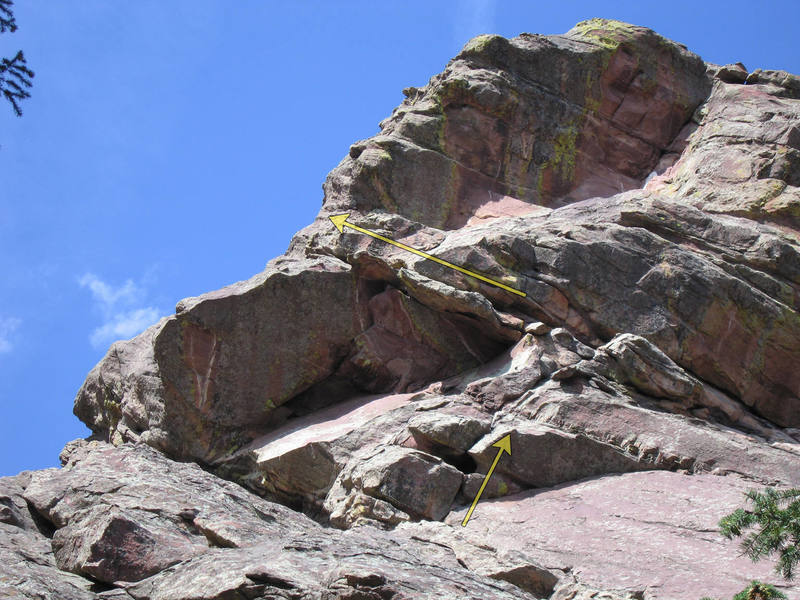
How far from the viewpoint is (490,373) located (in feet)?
76.0

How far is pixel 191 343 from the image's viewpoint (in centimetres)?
2466

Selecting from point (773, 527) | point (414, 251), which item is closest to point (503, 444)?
point (414, 251)

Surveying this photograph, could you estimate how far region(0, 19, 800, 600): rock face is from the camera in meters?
16.1

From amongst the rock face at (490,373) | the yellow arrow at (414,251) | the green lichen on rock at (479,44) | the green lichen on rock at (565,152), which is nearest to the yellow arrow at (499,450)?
the rock face at (490,373)

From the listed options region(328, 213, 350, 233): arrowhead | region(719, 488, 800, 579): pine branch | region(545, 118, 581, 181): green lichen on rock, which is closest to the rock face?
region(545, 118, 581, 181): green lichen on rock

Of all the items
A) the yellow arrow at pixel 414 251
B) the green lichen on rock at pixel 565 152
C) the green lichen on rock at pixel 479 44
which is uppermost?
the green lichen on rock at pixel 479 44

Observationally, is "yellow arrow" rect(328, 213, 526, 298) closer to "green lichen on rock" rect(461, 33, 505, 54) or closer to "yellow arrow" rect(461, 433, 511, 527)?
"yellow arrow" rect(461, 433, 511, 527)

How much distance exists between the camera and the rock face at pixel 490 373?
634 inches

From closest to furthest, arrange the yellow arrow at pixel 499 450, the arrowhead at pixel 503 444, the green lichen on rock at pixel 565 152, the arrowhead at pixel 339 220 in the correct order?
the yellow arrow at pixel 499 450, the arrowhead at pixel 503 444, the arrowhead at pixel 339 220, the green lichen on rock at pixel 565 152

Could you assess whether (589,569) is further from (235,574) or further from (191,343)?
(191,343)

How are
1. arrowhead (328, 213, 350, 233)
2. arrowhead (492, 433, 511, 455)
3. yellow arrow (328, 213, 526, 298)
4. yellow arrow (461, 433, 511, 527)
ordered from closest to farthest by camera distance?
yellow arrow (461, 433, 511, 527), arrowhead (492, 433, 511, 455), yellow arrow (328, 213, 526, 298), arrowhead (328, 213, 350, 233)

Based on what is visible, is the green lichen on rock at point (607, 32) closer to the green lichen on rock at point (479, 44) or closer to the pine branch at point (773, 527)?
the green lichen on rock at point (479, 44)

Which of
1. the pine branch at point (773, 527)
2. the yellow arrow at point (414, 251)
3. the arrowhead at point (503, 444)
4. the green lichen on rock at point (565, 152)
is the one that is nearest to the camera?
the pine branch at point (773, 527)

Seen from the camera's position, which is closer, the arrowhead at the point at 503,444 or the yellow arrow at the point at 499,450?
the yellow arrow at the point at 499,450
